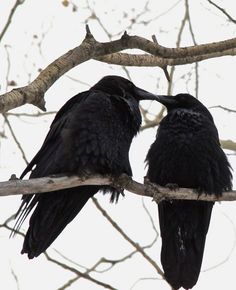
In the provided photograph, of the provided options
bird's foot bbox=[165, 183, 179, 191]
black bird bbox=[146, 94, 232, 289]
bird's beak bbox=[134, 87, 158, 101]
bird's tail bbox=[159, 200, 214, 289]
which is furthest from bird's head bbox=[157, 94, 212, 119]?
bird's foot bbox=[165, 183, 179, 191]

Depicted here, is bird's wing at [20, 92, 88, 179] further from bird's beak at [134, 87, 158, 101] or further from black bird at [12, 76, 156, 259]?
bird's beak at [134, 87, 158, 101]

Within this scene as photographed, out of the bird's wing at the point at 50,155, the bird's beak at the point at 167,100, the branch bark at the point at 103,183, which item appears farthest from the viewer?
the bird's beak at the point at 167,100

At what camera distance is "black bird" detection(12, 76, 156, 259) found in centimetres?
439

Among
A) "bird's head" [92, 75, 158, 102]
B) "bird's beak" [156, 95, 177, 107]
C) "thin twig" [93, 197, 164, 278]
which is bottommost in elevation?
"thin twig" [93, 197, 164, 278]

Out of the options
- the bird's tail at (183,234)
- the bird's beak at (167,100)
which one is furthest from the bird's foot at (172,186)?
the bird's beak at (167,100)

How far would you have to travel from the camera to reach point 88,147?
4.42m

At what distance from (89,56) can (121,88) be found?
853mm

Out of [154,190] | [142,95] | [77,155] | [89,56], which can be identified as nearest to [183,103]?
[142,95]

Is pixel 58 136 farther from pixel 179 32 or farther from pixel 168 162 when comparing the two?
pixel 179 32

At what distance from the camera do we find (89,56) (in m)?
4.12

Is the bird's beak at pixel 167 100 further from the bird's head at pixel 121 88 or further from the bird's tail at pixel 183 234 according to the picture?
the bird's tail at pixel 183 234

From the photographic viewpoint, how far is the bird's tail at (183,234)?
5078 millimetres

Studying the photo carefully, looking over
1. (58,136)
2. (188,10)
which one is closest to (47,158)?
(58,136)

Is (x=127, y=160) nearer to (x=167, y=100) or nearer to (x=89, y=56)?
(x=89, y=56)
